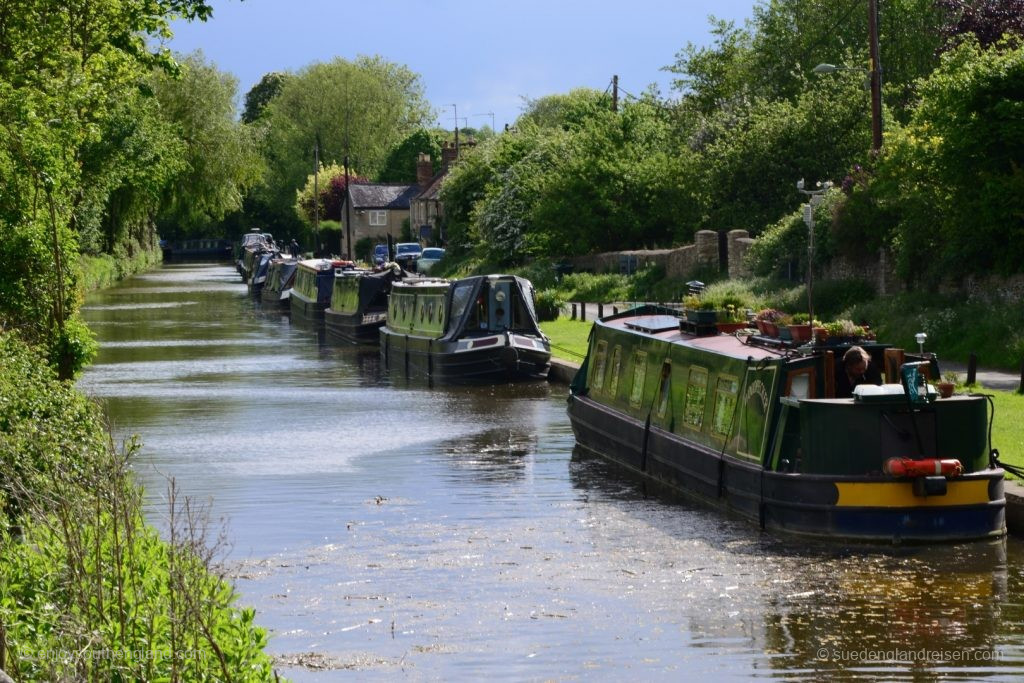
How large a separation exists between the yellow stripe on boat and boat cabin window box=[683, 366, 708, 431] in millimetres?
3363

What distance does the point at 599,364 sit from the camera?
821 inches

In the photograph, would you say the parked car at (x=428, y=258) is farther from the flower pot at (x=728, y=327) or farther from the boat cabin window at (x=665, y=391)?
the flower pot at (x=728, y=327)

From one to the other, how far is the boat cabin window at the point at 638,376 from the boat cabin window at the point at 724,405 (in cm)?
252

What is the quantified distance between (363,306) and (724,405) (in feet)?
93.7

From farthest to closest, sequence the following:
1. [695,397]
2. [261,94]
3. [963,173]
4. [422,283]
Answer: [261,94] → [422,283] → [963,173] → [695,397]

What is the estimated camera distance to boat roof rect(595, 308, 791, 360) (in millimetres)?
16172

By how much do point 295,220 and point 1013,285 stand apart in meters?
96.3

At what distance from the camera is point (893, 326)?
2723cm

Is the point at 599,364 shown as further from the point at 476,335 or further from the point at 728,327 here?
the point at 476,335

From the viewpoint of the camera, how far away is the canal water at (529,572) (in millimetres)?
10891

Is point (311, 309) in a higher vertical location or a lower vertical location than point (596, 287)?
lower

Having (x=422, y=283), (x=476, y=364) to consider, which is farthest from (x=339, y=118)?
(x=476, y=364)

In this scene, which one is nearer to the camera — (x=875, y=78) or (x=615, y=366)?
(x=615, y=366)

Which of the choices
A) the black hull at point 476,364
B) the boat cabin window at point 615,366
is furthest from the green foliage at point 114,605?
the black hull at point 476,364
